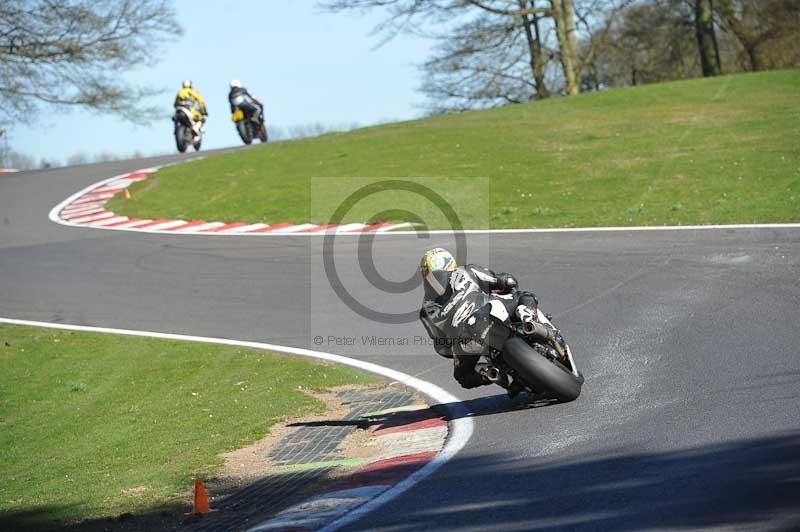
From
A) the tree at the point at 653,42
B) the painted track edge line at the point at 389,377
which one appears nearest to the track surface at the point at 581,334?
the painted track edge line at the point at 389,377

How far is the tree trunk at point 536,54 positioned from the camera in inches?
1687

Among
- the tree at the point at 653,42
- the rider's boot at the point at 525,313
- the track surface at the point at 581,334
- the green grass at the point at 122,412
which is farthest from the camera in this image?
the tree at the point at 653,42

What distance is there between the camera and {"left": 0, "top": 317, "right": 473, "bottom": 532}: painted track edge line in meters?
6.43

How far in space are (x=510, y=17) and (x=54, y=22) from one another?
1779 centimetres

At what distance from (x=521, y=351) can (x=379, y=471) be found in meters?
1.53

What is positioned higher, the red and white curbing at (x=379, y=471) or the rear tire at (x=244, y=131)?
the rear tire at (x=244, y=131)

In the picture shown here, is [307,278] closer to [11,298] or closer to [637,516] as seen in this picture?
[11,298]

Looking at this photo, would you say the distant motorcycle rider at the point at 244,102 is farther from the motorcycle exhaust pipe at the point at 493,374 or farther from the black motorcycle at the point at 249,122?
the motorcycle exhaust pipe at the point at 493,374

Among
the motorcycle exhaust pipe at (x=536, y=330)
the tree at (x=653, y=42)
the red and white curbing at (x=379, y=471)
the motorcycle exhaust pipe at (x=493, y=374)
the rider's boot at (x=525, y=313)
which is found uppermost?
the tree at (x=653, y=42)

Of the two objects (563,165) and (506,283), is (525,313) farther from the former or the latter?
(563,165)

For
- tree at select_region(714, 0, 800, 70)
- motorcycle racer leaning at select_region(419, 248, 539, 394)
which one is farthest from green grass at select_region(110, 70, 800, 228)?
tree at select_region(714, 0, 800, 70)

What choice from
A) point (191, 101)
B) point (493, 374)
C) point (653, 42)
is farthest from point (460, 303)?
point (653, 42)

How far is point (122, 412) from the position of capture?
10.5 metres

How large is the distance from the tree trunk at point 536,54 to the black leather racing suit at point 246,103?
15312 mm
